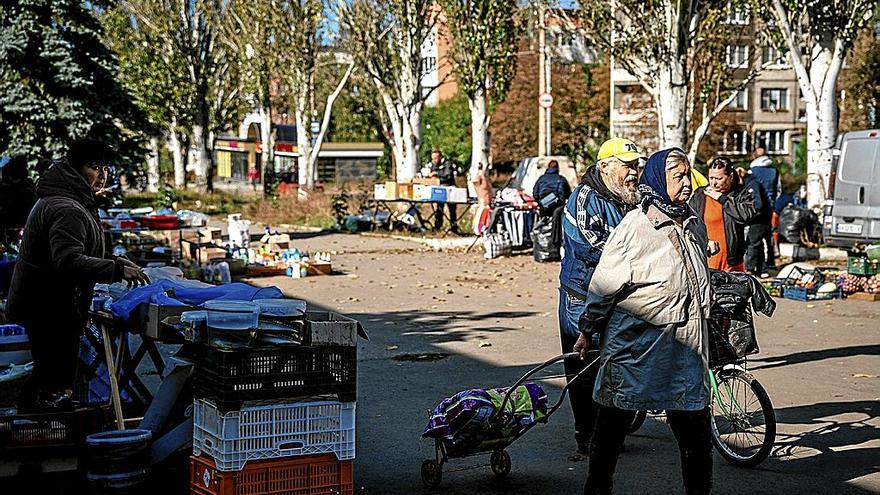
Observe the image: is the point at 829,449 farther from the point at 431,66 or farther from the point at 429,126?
the point at 429,126

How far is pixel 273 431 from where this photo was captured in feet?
18.4

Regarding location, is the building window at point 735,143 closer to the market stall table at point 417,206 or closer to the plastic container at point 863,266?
the market stall table at point 417,206

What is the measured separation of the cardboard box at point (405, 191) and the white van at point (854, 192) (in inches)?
379

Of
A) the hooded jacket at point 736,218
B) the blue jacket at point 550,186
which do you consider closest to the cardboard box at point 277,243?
the blue jacket at point 550,186

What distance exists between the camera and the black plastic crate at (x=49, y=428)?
627cm

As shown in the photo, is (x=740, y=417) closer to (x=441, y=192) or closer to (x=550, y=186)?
(x=550, y=186)

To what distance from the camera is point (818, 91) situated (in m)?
24.2

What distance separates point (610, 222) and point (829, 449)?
2390mm

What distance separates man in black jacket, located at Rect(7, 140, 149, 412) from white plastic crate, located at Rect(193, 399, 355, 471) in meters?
1.19

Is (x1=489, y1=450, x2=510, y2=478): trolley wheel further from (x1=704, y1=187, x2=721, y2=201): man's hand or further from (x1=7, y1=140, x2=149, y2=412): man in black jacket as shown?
(x1=704, y1=187, x2=721, y2=201): man's hand

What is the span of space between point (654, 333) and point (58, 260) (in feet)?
11.1

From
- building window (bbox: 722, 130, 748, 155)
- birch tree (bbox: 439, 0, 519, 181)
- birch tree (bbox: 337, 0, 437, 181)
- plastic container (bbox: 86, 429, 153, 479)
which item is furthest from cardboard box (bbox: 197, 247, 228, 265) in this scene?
building window (bbox: 722, 130, 748, 155)

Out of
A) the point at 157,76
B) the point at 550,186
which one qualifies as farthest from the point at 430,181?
the point at 157,76

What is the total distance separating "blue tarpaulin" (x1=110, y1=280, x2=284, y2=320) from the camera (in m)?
6.33
